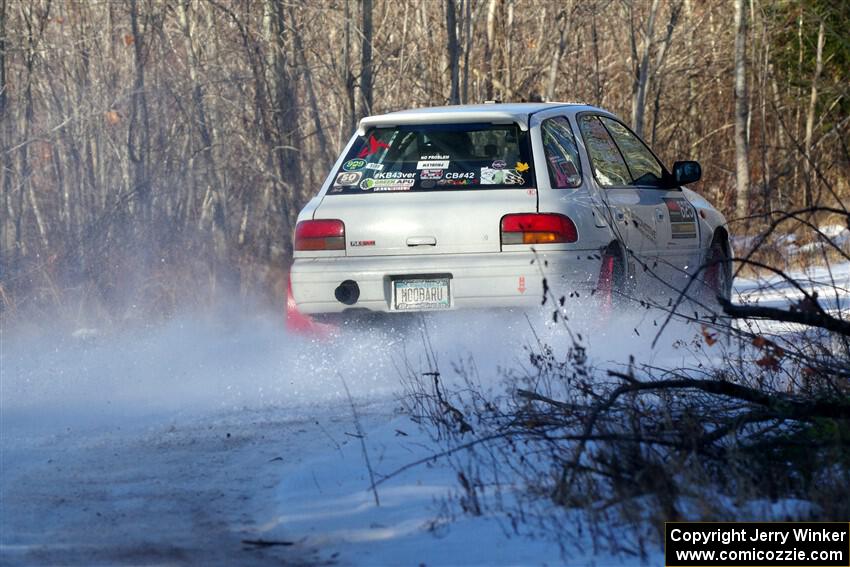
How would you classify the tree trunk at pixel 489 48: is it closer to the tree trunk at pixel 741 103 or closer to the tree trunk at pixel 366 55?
the tree trunk at pixel 741 103

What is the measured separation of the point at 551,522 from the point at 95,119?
504 inches

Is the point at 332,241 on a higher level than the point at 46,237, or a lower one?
higher

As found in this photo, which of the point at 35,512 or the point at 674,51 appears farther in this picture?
the point at 674,51

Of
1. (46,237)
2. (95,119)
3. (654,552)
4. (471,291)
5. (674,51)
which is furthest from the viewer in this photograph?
(674,51)

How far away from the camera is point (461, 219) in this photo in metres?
7.99

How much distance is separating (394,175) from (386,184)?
8 cm

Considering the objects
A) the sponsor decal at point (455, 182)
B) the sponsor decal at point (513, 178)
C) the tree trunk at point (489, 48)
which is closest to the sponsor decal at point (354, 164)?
the sponsor decal at point (455, 182)

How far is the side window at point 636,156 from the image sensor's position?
370 inches

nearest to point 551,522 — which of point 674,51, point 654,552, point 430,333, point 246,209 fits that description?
point 654,552

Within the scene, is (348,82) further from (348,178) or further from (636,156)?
(348,178)

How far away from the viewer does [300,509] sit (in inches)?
209

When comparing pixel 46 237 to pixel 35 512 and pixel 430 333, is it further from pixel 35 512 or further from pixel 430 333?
pixel 35 512
